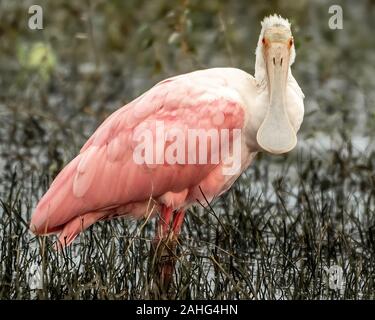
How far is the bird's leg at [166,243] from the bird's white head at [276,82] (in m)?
0.61

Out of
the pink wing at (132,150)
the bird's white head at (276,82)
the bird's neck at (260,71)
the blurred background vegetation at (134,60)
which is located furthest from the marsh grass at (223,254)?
the blurred background vegetation at (134,60)

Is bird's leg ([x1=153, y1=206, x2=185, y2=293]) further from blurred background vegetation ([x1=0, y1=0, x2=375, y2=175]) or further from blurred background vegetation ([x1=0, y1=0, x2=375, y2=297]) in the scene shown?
blurred background vegetation ([x1=0, y1=0, x2=375, y2=175])

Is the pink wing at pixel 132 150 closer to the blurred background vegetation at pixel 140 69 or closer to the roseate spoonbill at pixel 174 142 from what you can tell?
the roseate spoonbill at pixel 174 142

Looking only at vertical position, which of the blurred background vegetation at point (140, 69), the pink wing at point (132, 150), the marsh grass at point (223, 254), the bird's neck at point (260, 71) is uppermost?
the blurred background vegetation at point (140, 69)

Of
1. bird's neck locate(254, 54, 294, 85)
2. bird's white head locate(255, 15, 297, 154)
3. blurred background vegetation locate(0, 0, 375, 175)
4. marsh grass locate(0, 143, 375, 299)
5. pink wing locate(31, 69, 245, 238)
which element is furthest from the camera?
blurred background vegetation locate(0, 0, 375, 175)

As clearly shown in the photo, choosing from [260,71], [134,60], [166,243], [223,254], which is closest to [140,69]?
[134,60]

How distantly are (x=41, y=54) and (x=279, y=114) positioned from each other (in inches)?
141

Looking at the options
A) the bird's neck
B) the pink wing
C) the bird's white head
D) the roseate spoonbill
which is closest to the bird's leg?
the roseate spoonbill

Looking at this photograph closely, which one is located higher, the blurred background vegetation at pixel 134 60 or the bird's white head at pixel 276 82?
the blurred background vegetation at pixel 134 60

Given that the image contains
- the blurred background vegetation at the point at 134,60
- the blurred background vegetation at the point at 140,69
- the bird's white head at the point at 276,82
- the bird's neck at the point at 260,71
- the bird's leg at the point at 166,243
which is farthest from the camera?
the blurred background vegetation at the point at 134,60

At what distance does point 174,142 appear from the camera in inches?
281

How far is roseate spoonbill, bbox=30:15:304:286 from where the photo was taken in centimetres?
703

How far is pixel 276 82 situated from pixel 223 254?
0.90 meters

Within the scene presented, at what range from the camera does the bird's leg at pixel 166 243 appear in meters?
6.48
